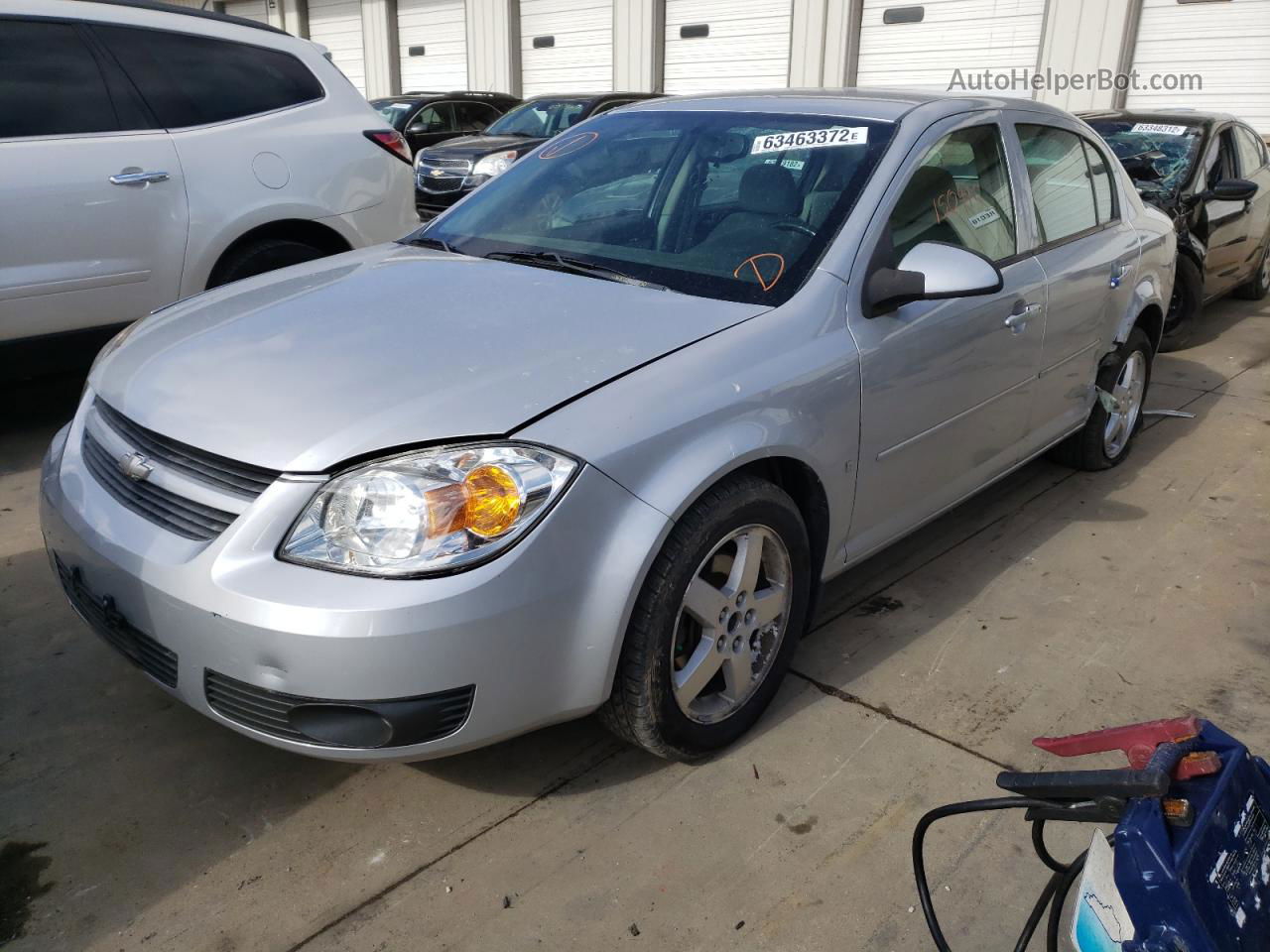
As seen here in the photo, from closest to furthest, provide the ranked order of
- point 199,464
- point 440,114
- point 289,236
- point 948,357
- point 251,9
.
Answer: point 199,464 < point 948,357 < point 289,236 < point 440,114 < point 251,9

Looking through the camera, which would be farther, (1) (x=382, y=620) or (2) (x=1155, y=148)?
(2) (x=1155, y=148)

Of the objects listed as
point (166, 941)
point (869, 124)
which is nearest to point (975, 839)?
point (166, 941)

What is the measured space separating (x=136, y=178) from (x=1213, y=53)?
12.4 meters

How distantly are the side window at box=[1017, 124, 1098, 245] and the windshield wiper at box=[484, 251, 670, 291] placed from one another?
1.72m

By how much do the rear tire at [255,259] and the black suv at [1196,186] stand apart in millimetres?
5298

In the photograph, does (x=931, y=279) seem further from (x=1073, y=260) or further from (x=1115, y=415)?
(x=1115, y=415)

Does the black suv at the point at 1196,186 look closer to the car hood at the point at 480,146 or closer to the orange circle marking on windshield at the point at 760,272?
the orange circle marking on windshield at the point at 760,272

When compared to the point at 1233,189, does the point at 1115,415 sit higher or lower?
lower

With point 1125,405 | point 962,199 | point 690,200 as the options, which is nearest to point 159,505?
point 690,200

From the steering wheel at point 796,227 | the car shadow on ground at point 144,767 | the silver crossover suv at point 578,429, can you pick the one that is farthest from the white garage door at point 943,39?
the car shadow on ground at point 144,767

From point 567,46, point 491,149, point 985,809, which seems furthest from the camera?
point 567,46

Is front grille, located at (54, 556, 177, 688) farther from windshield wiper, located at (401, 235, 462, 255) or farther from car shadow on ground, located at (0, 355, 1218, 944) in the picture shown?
windshield wiper, located at (401, 235, 462, 255)

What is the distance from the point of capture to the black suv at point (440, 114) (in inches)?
526

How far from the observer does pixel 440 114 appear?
544 inches
